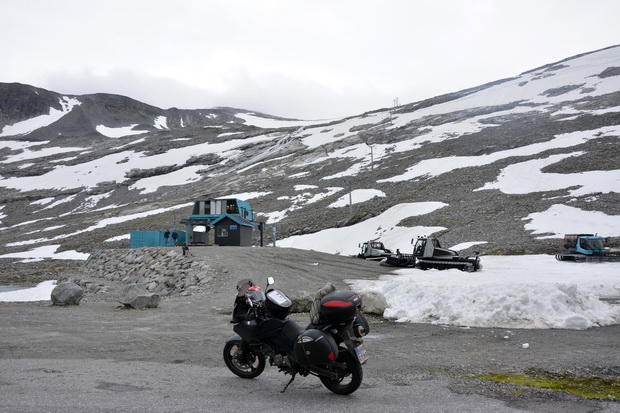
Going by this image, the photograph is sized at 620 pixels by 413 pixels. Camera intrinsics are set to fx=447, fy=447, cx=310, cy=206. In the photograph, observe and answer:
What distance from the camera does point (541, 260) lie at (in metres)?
29.5

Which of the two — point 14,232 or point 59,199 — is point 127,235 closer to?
point 14,232

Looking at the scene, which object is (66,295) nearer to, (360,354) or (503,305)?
(360,354)

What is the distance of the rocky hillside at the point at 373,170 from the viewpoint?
1726 inches

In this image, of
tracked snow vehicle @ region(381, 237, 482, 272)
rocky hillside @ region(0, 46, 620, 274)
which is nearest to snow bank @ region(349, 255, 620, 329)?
tracked snow vehicle @ region(381, 237, 482, 272)

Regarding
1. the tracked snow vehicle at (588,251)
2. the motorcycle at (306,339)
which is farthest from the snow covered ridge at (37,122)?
the motorcycle at (306,339)

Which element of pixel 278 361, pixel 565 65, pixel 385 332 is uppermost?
pixel 565 65

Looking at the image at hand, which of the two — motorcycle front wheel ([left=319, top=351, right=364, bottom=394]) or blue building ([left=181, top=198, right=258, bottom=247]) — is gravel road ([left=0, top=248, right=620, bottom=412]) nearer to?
motorcycle front wheel ([left=319, top=351, right=364, bottom=394])

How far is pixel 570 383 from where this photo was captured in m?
6.70

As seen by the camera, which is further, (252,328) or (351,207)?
(351,207)

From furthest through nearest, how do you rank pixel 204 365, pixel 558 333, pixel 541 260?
pixel 541 260 → pixel 558 333 → pixel 204 365

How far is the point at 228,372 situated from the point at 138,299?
32.8 feet

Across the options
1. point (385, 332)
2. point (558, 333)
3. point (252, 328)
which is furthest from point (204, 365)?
point (558, 333)

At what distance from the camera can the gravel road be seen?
5699 mm

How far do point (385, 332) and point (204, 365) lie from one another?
518 cm
